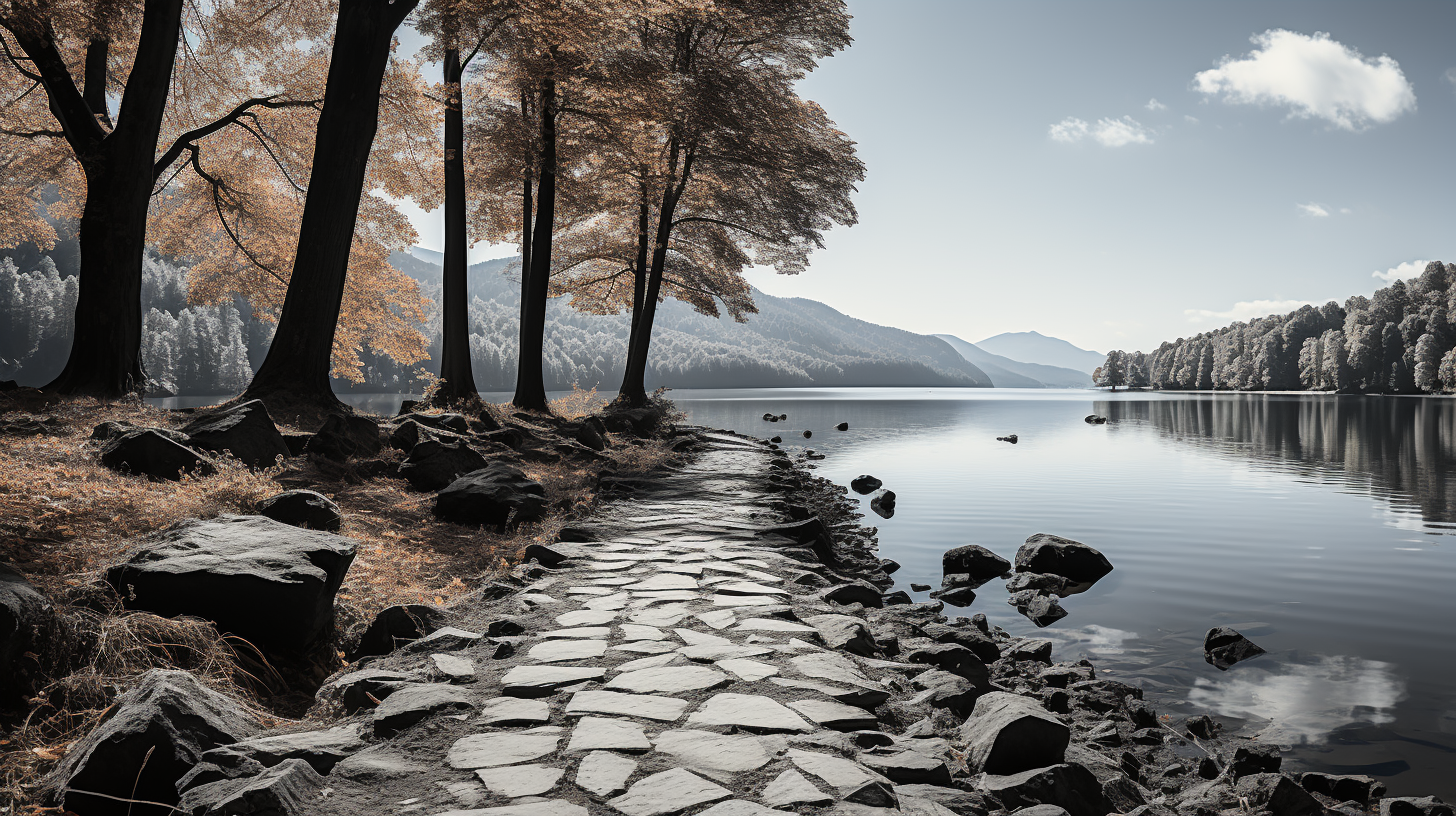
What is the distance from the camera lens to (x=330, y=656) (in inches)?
148

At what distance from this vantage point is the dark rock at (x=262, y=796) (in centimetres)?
207

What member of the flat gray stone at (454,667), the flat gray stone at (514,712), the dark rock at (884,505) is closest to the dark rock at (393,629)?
the flat gray stone at (454,667)

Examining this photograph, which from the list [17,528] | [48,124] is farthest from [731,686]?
[48,124]

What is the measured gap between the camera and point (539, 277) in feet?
52.1

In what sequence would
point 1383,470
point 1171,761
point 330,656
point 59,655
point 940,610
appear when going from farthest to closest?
point 1383,470, point 940,610, point 1171,761, point 330,656, point 59,655

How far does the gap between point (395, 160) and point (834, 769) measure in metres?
15.7

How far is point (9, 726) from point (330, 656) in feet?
4.37

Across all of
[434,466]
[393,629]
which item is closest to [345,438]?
[434,466]

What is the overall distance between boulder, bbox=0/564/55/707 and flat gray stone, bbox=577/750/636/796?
1.98 m

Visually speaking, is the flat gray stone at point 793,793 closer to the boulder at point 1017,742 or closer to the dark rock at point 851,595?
the boulder at point 1017,742

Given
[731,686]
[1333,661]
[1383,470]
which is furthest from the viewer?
[1383,470]

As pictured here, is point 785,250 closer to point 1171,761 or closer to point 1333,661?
point 1333,661

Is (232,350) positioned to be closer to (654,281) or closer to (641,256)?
(641,256)

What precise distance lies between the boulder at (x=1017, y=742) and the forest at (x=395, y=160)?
343 inches
